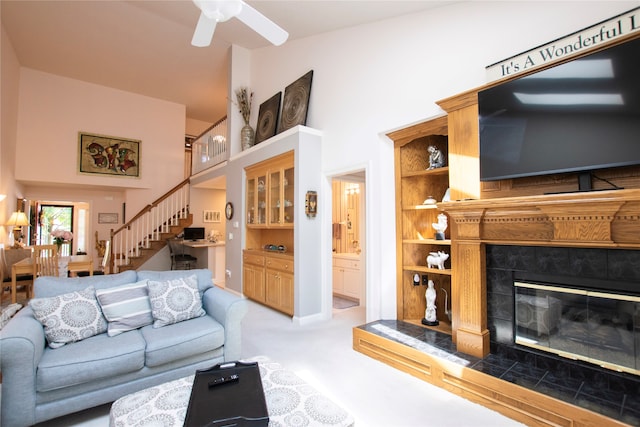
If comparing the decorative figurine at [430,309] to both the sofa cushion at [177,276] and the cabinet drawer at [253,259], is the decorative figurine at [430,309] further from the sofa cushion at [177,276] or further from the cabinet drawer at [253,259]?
the cabinet drawer at [253,259]

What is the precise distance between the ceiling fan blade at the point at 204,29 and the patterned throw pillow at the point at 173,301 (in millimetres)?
2080

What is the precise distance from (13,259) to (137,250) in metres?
2.10

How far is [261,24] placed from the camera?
7.51ft

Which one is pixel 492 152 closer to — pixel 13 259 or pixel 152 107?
pixel 13 259

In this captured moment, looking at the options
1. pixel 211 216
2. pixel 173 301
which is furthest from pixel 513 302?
pixel 211 216

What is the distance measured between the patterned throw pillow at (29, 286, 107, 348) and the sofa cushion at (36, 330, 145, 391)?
0.07 meters

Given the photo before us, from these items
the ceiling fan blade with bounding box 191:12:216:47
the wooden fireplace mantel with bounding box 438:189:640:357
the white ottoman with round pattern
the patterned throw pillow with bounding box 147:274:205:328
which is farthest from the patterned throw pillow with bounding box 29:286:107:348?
the wooden fireplace mantel with bounding box 438:189:640:357

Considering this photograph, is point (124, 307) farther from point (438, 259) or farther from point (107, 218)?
point (107, 218)

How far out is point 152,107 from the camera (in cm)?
830

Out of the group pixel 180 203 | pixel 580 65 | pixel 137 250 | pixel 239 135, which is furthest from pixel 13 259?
pixel 580 65

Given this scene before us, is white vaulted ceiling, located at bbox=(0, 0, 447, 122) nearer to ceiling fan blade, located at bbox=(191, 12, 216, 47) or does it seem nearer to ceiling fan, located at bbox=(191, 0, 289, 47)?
ceiling fan, located at bbox=(191, 0, 289, 47)

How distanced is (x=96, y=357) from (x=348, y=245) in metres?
4.42

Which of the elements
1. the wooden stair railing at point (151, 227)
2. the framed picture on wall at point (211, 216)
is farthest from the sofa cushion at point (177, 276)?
the framed picture on wall at point (211, 216)

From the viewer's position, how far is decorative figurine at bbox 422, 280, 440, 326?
3.25 meters
